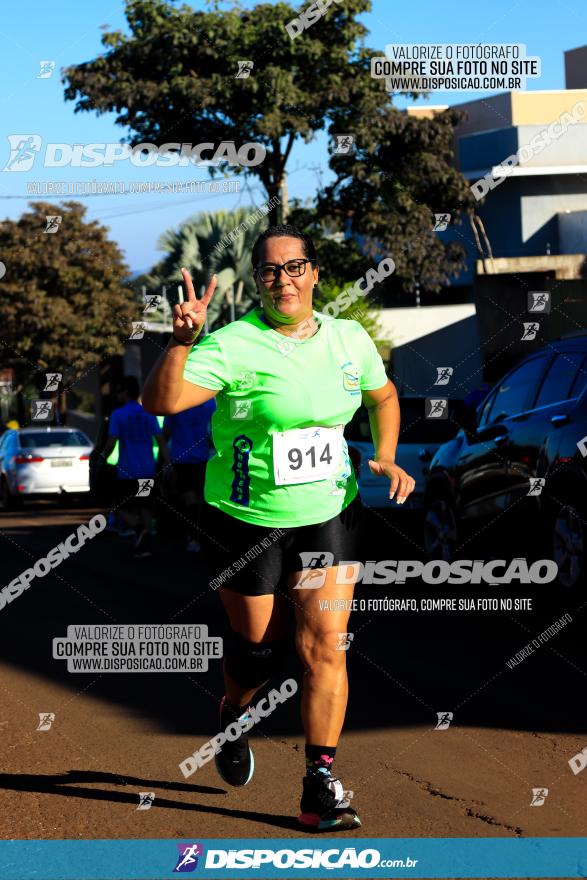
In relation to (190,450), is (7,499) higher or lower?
lower

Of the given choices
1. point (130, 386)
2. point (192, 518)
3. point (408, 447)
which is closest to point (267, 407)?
point (130, 386)

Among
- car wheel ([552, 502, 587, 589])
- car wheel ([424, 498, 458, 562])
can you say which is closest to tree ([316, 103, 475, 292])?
car wheel ([424, 498, 458, 562])

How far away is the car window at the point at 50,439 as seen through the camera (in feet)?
80.4

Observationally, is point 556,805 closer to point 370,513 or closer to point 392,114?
point 370,513

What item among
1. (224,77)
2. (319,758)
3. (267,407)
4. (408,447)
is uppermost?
(224,77)

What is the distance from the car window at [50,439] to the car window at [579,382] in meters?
16.4

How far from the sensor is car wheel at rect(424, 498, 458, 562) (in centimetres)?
1135

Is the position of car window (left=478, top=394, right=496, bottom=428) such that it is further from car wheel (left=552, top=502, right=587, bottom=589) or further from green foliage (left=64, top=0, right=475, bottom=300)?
green foliage (left=64, top=0, right=475, bottom=300)

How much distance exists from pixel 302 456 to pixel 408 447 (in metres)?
9.98

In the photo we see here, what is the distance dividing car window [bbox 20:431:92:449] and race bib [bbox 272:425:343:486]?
20.0 metres

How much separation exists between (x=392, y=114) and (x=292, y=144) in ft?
6.02

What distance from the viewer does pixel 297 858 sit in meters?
4.46

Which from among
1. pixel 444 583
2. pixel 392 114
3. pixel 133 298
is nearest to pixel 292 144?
pixel 392 114

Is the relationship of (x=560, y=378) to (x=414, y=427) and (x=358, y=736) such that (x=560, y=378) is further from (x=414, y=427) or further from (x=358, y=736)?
(x=414, y=427)
